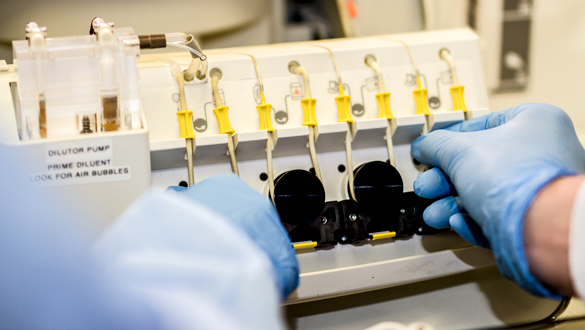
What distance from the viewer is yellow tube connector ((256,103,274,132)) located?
80 centimetres

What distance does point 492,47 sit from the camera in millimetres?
1372

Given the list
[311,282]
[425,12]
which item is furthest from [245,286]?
[425,12]

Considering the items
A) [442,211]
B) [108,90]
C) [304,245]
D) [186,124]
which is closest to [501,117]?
[442,211]

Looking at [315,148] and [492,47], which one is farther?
[492,47]

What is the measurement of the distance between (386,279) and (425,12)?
87 cm

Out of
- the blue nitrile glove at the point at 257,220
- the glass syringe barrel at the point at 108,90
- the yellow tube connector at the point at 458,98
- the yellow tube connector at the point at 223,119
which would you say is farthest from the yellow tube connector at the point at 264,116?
the yellow tube connector at the point at 458,98

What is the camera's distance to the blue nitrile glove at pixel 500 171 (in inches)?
22.7

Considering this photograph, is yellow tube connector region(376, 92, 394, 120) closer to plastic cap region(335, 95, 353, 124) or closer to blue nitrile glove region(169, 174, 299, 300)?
plastic cap region(335, 95, 353, 124)

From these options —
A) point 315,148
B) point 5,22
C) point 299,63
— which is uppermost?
point 5,22

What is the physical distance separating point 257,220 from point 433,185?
0.34m

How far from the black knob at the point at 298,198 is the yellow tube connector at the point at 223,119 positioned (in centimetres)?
13

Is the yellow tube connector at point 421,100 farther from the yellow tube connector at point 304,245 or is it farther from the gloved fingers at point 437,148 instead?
the yellow tube connector at point 304,245

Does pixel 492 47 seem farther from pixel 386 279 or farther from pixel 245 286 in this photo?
pixel 245 286

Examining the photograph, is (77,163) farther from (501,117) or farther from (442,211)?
(501,117)
